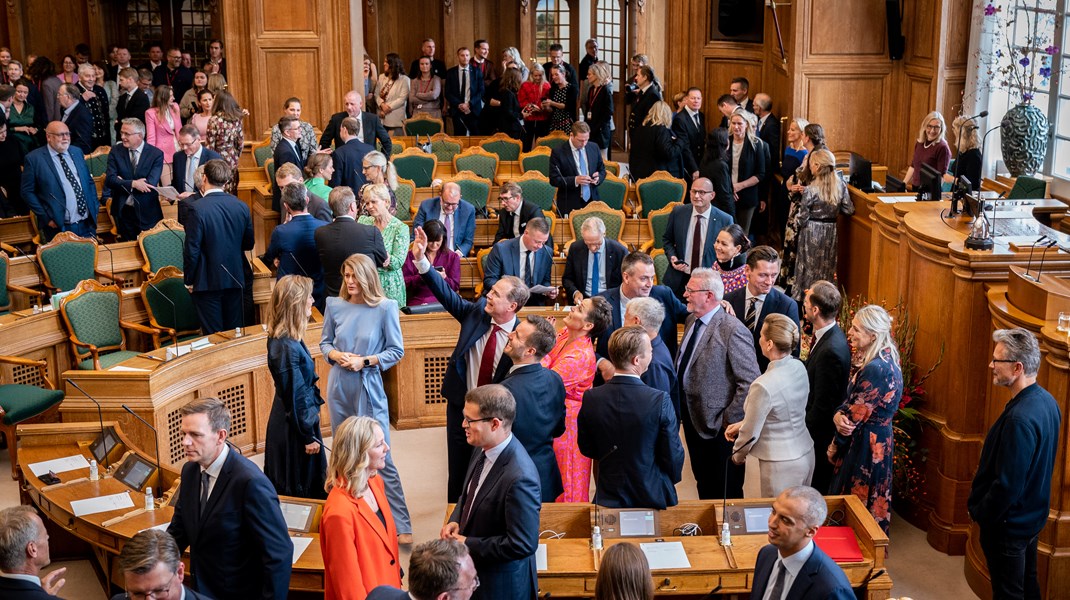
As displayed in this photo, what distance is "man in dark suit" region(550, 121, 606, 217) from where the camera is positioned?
972cm

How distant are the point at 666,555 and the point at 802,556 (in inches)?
37.9

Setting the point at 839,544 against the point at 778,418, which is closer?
the point at 839,544

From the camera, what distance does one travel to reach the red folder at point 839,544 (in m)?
4.76

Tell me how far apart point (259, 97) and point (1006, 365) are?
9261 millimetres

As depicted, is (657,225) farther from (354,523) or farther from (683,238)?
(354,523)

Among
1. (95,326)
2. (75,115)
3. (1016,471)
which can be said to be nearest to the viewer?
(1016,471)

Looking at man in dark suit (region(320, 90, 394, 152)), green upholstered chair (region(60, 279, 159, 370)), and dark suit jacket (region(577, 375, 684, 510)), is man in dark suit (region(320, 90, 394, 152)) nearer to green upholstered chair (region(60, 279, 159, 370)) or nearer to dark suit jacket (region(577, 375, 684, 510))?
green upholstered chair (region(60, 279, 159, 370))

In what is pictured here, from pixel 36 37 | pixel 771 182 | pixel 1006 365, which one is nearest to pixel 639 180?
pixel 771 182

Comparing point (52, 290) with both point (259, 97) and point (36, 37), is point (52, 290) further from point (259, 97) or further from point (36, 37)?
point (36, 37)

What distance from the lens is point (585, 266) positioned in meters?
7.13

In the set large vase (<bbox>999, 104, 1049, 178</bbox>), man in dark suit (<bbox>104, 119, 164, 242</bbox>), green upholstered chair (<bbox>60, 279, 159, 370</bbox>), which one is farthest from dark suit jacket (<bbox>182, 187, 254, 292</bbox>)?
large vase (<bbox>999, 104, 1049, 178</bbox>)

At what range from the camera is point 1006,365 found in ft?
16.0

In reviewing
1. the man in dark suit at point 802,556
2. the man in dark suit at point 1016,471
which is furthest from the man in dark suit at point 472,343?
the man in dark suit at point 1016,471

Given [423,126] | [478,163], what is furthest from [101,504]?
[423,126]
